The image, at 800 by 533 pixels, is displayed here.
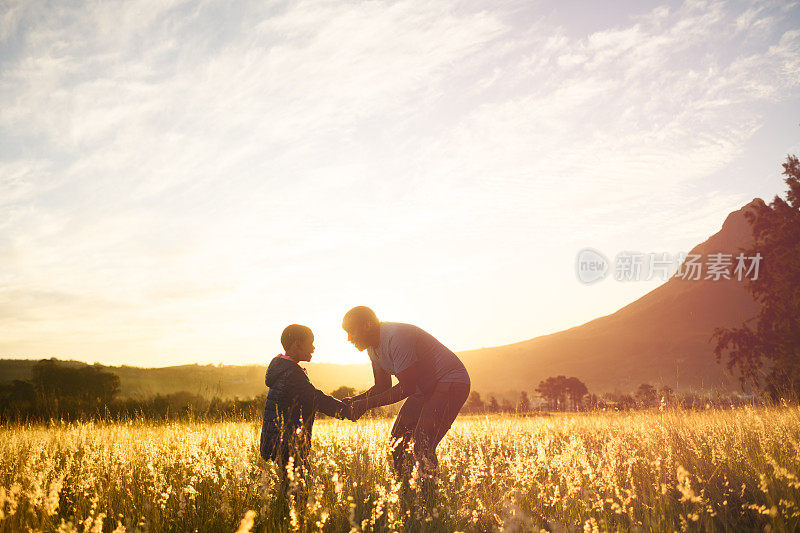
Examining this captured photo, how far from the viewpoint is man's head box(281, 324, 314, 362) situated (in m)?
4.84

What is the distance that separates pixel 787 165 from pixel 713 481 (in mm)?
21576

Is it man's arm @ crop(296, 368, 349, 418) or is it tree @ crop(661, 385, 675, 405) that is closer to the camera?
man's arm @ crop(296, 368, 349, 418)

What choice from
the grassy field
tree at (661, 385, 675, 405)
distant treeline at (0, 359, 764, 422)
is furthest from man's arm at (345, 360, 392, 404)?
tree at (661, 385, 675, 405)

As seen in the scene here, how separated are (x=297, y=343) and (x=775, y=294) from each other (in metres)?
23.0

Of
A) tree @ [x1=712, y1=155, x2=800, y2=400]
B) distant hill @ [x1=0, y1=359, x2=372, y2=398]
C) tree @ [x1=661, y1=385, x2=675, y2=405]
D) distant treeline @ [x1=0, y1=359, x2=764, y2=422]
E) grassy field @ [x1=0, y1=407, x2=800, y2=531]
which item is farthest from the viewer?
distant hill @ [x1=0, y1=359, x2=372, y2=398]

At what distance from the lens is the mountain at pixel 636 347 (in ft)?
308

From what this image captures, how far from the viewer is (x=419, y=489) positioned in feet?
12.7

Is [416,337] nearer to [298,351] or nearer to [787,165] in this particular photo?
[298,351]

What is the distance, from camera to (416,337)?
15.5 feet

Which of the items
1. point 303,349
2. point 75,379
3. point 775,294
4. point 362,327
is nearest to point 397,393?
point 362,327

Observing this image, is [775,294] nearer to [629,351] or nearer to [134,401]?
[134,401]

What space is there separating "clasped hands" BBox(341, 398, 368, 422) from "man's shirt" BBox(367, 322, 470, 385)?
16.0 inches

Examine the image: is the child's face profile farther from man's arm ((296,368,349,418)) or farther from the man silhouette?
the man silhouette

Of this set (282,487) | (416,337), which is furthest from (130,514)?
(416,337)
